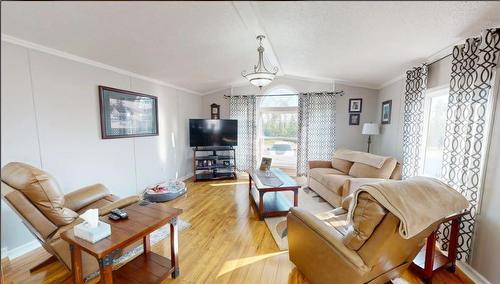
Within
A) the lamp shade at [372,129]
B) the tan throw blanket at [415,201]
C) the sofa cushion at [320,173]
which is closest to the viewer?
the tan throw blanket at [415,201]

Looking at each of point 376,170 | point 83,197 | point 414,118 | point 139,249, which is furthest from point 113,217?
point 414,118

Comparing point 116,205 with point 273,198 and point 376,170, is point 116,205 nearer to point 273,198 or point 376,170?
point 273,198

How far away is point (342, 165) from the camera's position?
151 inches

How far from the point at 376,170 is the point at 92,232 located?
3.43 metres

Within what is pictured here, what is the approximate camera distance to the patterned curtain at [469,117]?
1.67 meters

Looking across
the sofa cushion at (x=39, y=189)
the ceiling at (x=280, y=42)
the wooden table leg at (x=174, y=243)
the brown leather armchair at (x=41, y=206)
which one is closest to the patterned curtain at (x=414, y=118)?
the ceiling at (x=280, y=42)

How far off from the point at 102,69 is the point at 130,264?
2.43 meters

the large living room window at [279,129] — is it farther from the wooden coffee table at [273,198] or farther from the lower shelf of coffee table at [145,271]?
the lower shelf of coffee table at [145,271]

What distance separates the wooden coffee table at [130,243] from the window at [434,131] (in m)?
3.17

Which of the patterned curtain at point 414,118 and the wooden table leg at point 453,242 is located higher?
the patterned curtain at point 414,118

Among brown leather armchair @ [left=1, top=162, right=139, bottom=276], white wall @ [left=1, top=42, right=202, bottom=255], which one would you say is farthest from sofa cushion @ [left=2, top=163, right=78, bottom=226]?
white wall @ [left=1, top=42, right=202, bottom=255]

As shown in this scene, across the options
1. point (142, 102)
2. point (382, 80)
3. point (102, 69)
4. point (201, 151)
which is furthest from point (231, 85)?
point (382, 80)

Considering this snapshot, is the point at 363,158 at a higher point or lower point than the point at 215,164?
higher

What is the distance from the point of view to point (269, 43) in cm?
272
